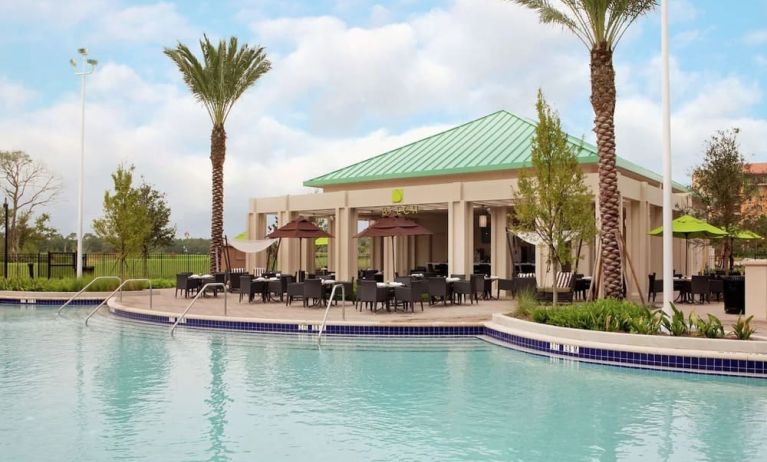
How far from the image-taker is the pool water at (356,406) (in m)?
5.63

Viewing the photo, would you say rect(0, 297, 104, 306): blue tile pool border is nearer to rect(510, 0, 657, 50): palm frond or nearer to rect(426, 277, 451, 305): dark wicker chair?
rect(426, 277, 451, 305): dark wicker chair

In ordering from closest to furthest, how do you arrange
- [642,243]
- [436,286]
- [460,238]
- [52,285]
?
1. [436,286]
2. [460,238]
3. [642,243]
4. [52,285]

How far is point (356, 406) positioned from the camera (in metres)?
7.20

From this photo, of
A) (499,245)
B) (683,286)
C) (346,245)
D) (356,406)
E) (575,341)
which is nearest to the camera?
(356,406)

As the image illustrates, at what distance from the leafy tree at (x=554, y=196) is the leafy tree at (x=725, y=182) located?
1293 cm

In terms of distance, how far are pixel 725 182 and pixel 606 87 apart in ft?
38.7

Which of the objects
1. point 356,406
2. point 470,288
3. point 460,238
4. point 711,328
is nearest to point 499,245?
point 460,238

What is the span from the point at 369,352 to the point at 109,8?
1361 centimetres

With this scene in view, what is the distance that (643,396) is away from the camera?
7750 mm

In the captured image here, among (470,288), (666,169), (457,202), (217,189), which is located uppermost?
(217,189)

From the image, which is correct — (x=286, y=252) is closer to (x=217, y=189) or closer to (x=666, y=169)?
(x=217, y=189)

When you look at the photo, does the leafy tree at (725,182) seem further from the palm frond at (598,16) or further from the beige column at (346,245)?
the beige column at (346,245)

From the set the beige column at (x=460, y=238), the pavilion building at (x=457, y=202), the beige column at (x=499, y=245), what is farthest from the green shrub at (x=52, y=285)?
the beige column at (x=499, y=245)

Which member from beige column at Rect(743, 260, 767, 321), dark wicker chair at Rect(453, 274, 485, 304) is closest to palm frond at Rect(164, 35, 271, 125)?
dark wicker chair at Rect(453, 274, 485, 304)
